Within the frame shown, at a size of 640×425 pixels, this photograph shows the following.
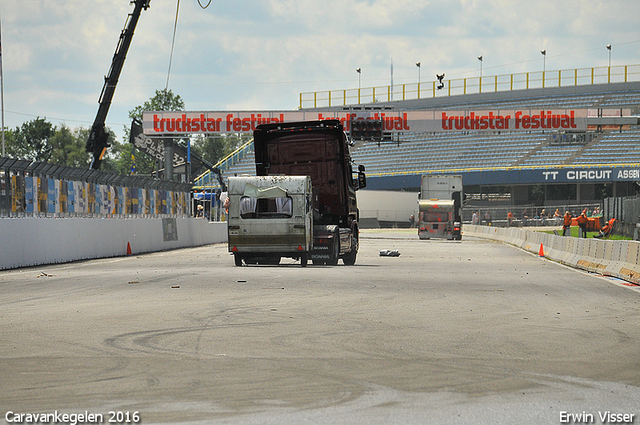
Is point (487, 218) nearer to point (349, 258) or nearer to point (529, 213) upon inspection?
point (529, 213)

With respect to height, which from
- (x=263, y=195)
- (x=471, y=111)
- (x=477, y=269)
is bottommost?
(x=477, y=269)

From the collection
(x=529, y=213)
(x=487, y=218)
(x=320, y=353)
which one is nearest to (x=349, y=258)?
(x=320, y=353)

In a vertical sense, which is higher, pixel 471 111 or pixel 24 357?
pixel 471 111

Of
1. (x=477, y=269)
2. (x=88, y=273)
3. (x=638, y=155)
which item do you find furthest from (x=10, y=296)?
(x=638, y=155)

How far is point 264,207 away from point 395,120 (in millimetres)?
32090

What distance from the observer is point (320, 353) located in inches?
309

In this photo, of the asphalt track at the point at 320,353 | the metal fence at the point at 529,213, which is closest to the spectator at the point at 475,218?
the metal fence at the point at 529,213

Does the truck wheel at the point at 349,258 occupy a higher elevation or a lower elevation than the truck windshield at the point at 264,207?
lower

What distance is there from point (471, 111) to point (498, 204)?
2959 cm

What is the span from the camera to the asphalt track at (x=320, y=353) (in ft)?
18.7

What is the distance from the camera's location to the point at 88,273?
19.0 meters

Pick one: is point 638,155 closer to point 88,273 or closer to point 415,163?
point 415,163

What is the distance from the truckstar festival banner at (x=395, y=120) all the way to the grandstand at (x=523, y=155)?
1867 cm

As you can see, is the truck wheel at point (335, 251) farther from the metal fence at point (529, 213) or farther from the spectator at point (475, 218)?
the spectator at point (475, 218)
